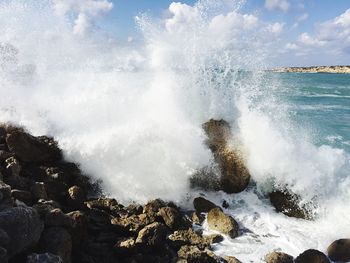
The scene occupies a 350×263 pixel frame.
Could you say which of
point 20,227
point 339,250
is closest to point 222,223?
point 339,250

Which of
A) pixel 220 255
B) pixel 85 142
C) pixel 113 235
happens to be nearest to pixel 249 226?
pixel 220 255

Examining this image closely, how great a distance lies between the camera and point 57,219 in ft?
21.1

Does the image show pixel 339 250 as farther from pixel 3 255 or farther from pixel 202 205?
pixel 3 255

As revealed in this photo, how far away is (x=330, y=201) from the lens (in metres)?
9.90

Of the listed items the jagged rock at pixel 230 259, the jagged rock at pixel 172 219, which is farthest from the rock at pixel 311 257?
the jagged rock at pixel 172 219

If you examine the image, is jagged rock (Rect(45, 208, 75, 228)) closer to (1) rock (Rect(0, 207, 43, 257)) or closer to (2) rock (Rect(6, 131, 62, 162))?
(1) rock (Rect(0, 207, 43, 257))

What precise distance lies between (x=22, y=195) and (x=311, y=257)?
5337 mm

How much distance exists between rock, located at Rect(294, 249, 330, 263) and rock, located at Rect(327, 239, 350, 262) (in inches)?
12.8

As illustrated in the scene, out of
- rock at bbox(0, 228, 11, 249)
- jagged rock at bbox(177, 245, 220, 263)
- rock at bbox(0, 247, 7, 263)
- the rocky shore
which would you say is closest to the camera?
rock at bbox(0, 247, 7, 263)

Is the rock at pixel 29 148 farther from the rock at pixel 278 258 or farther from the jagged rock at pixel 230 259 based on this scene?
the rock at pixel 278 258

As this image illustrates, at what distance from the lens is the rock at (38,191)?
7366 millimetres

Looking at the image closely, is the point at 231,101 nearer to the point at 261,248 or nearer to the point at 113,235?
the point at 261,248

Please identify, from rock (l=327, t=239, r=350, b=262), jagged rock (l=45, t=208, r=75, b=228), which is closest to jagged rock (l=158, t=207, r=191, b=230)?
jagged rock (l=45, t=208, r=75, b=228)

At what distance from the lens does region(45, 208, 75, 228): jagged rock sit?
20.9ft
